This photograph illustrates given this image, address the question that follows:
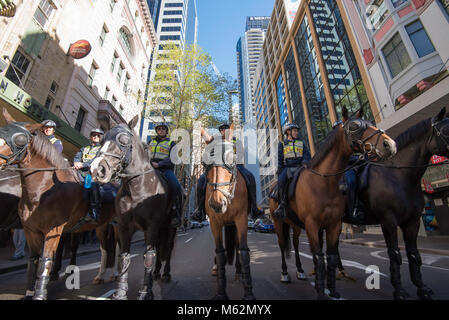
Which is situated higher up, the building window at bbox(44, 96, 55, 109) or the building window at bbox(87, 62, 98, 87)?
the building window at bbox(87, 62, 98, 87)

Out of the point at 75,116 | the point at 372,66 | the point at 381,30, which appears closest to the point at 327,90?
the point at 372,66

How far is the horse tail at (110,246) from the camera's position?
471 centimetres

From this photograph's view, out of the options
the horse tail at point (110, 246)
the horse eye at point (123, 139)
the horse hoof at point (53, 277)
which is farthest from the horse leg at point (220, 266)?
the horse hoof at point (53, 277)

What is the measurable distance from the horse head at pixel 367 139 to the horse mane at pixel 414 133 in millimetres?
1246

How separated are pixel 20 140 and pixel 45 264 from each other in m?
1.92

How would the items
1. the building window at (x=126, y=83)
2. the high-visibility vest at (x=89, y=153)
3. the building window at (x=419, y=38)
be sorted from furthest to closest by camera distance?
the building window at (x=126, y=83) < the building window at (x=419, y=38) < the high-visibility vest at (x=89, y=153)

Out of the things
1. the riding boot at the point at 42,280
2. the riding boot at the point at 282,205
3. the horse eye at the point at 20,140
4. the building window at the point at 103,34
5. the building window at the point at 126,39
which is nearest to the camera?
the riding boot at the point at 42,280

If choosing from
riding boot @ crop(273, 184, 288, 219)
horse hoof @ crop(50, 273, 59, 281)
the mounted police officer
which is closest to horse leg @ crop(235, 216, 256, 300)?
the mounted police officer

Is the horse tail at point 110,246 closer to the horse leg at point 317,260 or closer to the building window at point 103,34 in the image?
the horse leg at point 317,260

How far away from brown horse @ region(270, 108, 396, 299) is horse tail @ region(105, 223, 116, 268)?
14.8ft

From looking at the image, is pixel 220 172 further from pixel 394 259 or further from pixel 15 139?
pixel 15 139

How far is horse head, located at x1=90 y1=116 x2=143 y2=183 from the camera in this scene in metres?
2.59

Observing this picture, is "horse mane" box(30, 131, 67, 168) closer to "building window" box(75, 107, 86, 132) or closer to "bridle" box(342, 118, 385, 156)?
"bridle" box(342, 118, 385, 156)

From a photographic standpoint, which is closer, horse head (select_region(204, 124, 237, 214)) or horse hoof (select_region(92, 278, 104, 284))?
horse head (select_region(204, 124, 237, 214))
